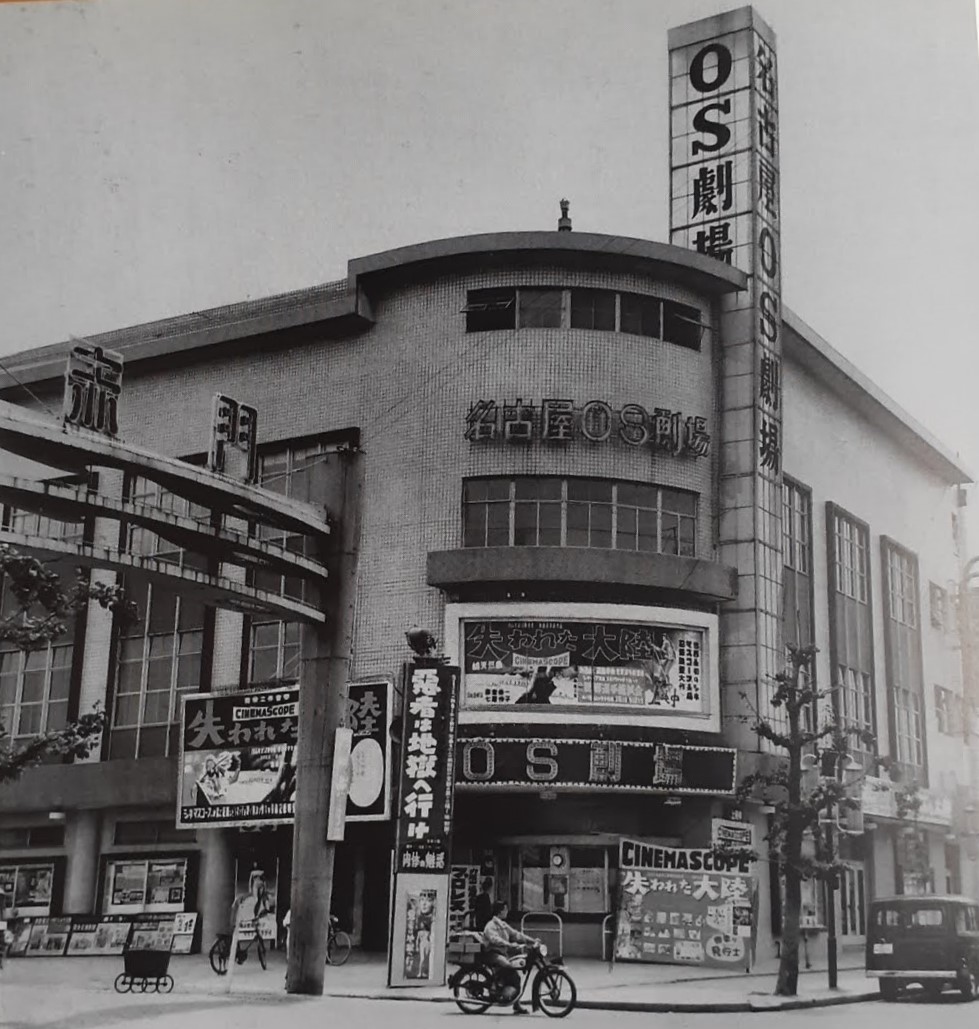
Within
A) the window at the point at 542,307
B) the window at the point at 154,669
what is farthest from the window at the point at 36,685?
the window at the point at 542,307

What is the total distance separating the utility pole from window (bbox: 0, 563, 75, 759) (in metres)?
6.65

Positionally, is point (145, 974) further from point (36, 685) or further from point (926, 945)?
point (36, 685)

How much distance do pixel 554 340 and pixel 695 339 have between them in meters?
1.76

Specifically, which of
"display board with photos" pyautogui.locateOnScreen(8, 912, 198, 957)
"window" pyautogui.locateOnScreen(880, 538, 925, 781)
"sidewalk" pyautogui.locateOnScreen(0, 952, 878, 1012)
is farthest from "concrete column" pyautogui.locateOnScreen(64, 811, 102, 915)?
"window" pyautogui.locateOnScreen(880, 538, 925, 781)

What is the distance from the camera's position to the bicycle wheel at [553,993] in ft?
38.7

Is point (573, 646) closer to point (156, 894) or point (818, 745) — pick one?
point (818, 745)

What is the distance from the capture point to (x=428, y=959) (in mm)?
13031

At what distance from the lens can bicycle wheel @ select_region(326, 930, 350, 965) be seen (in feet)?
49.0

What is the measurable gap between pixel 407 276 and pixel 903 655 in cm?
775

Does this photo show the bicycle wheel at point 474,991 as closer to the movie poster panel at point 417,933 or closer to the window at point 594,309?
the movie poster panel at point 417,933

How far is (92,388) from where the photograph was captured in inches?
543

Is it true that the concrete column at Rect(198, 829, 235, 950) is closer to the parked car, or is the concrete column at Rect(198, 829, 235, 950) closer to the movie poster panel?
the movie poster panel

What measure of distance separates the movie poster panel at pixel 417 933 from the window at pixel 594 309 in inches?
300

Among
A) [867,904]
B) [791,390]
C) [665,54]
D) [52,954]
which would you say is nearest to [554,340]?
[791,390]
